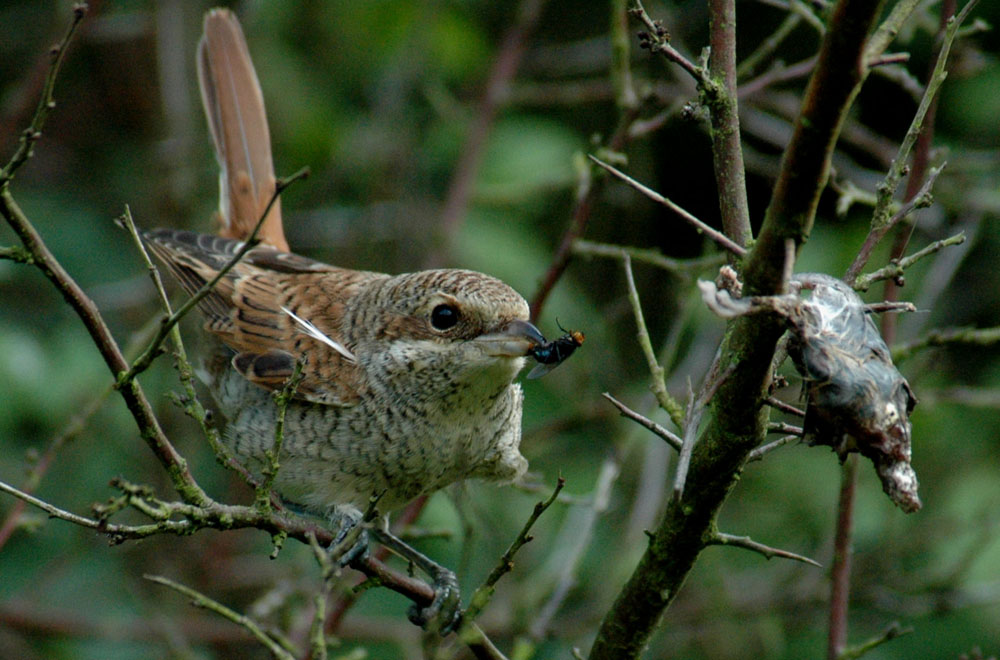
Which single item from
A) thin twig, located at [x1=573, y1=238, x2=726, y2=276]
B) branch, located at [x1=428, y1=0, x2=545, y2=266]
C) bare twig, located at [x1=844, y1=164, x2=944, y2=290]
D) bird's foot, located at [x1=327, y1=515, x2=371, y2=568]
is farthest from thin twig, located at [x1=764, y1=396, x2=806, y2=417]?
branch, located at [x1=428, y1=0, x2=545, y2=266]

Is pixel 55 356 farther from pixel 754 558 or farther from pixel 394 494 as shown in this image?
pixel 754 558

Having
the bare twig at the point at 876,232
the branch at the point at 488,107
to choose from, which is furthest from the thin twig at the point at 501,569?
the branch at the point at 488,107

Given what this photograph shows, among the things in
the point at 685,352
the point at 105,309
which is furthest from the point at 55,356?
the point at 685,352

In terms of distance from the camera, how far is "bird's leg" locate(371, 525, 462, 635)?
2639mm

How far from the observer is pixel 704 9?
5039mm

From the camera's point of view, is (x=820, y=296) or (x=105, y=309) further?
(x=105, y=309)

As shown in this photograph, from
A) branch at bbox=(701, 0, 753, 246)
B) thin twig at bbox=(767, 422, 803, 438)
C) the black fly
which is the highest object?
branch at bbox=(701, 0, 753, 246)

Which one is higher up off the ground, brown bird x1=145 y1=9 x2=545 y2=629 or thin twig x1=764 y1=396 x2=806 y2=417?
thin twig x1=764 y1=396 x2=806 y2=417

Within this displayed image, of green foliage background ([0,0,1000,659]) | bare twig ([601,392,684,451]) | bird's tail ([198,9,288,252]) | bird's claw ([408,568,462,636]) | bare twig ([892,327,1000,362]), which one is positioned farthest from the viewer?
green foliage background ([0,0,1000,659])

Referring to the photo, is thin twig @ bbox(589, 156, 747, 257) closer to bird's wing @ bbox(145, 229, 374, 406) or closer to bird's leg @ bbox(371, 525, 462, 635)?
bird's leg @ bbox(371, 525, 462, 635)

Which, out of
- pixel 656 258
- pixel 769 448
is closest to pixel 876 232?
pixel 769 448

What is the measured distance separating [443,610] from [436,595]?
6cm

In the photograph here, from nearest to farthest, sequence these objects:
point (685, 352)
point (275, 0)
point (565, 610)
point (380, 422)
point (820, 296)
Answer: point (820, 296)
point (380, 422)
point (565, 610)
point (275, 0)
point (685, 352)

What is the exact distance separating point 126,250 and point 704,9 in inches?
127
